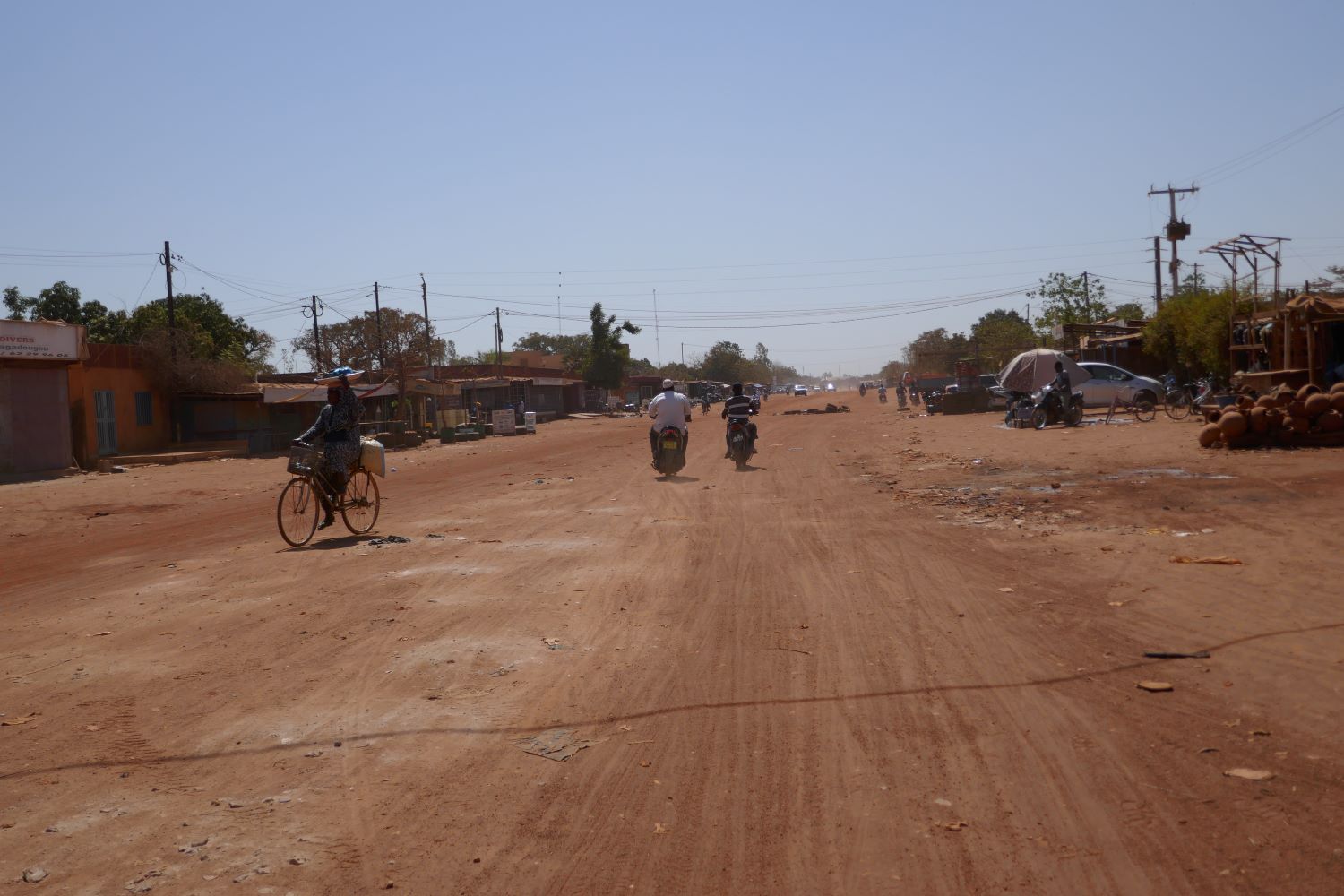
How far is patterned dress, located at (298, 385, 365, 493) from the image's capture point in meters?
11.8

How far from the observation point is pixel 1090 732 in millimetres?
4883

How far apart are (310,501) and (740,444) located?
1030 centimetres

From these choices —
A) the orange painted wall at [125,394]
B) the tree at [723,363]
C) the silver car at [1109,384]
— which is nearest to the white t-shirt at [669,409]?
the silver car at [1109,384]

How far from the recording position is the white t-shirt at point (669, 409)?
18.7 meters

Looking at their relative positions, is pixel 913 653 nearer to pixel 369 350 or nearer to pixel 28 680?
pixel 28 680

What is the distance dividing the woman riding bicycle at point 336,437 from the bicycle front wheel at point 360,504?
145 mm

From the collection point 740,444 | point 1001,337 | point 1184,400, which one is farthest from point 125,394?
point 1001,337

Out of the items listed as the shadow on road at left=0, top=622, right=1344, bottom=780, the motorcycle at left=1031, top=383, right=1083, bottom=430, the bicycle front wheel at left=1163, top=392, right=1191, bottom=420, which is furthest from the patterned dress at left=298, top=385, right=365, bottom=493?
the bicycle front wheel at left=1163, top=392, right=1191, bottom=420

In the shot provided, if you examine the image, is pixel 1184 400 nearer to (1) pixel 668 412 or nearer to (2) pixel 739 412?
(2) pixel 739 412

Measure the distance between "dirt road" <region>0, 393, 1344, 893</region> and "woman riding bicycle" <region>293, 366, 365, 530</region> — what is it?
639mm

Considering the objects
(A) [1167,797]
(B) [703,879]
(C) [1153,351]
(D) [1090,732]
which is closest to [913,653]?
(D) [1090,732]

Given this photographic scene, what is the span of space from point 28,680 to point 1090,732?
5971 millimetres

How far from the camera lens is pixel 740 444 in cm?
2053

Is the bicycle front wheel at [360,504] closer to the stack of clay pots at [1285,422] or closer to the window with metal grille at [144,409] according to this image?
the stack of clay pots at [1285,422]
